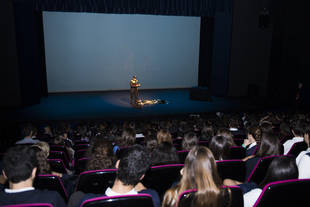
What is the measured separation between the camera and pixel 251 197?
2043 mm

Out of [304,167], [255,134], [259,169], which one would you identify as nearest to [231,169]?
[259,169]

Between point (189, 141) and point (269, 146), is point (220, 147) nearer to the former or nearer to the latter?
point (269, 146)

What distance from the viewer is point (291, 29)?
10531 millimetres

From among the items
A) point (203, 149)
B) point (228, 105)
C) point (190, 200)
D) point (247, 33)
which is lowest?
point (228, 105)

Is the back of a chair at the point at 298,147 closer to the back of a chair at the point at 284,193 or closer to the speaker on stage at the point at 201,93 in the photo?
the back of a chair at the point at 284,193

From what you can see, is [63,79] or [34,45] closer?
[34,45]

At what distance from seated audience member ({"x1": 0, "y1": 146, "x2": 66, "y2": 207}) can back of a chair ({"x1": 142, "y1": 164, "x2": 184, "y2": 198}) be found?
0.96 metres

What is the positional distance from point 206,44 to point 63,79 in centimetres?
655

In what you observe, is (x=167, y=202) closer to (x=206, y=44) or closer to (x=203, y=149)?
(x=203, y=149)

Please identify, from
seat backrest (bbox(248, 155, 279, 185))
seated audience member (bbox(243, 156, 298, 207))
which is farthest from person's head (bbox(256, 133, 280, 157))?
seated audience member (bbox(243, 156, 298, 207))

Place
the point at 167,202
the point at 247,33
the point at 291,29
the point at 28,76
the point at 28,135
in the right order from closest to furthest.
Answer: the point at 167,202 → the point at 28,135 → the point at 28,76 → the point at 291,29 → the point at 247,33

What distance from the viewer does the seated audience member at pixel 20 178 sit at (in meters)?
1.70

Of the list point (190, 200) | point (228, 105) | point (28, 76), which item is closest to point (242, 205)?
point (190, 200)

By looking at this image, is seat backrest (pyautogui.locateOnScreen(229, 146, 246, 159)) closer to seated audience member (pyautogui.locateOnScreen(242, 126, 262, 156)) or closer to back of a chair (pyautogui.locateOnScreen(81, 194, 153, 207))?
seated audience member (pyautogui.locateOnScreen(242, 126, 262, 156))
